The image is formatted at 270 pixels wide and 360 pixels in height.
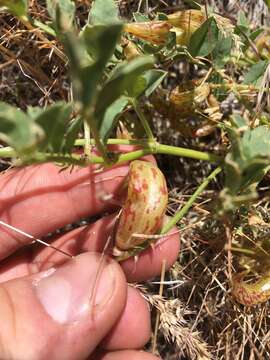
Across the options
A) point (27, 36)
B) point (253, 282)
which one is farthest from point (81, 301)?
point (27, 36)

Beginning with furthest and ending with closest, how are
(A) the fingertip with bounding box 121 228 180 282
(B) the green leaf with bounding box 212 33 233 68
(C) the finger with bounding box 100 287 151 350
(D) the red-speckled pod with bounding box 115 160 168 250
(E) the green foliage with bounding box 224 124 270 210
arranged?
(C) the finger with bounding box 100 287 151 350, (A) the fingertip with bounding box 121 228 180 282, (B) the green leaf with bounding box 212 33 233 68, (D) the red-speckled pod with bounding box 115 160 168 250, (E) the green foliage with bounding box 224 124 270 210

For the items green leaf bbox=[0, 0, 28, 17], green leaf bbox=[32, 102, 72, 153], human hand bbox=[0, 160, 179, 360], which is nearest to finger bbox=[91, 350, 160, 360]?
human hand bbox=[0, 160, 179, 360]

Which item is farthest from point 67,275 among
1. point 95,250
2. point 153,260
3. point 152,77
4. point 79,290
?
point 152,77

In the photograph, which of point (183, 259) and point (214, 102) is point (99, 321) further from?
point (214, 102)

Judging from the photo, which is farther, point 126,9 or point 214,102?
point 126,9

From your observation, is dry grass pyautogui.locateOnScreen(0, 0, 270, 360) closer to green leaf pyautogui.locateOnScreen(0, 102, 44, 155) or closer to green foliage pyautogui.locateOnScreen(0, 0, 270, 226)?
green foliage pyautogui.locateOnScreen(0, 0, 270, 226)

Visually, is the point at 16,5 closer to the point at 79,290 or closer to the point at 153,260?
the point at 79,290
